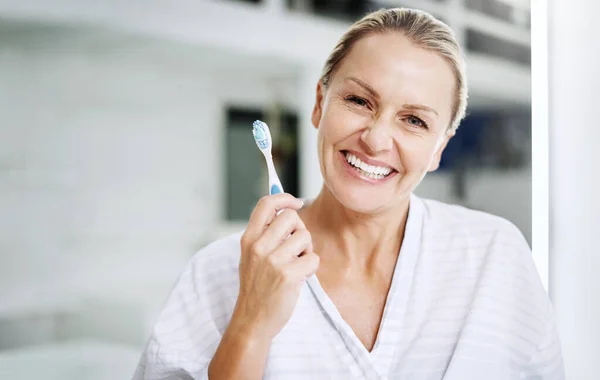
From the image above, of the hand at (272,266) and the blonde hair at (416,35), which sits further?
the blonde hair at (416,35)

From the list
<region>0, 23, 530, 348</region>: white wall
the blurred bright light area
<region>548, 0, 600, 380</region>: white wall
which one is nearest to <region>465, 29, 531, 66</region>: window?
the blurred bright light area

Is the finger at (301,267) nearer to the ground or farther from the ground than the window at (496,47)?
nearer to the ground

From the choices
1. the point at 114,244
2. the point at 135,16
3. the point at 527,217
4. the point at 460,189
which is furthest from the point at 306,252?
the point at 114,244

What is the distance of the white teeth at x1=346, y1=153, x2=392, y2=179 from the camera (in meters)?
0.76

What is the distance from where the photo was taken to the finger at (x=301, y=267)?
0.66m

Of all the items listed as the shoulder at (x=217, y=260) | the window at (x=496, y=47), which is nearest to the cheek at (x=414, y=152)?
the shoulder at (x=217, y=260)

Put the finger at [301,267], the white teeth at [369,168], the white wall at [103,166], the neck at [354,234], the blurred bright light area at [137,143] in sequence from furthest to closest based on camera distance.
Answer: the white wall at [103,166] → the blurred bright light area at [137,143] → the neck at [354,234] → the white teeth at [369,168] → the finger at [301,267]

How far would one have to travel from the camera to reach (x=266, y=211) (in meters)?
0.68

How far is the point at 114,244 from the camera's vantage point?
233 centimetres

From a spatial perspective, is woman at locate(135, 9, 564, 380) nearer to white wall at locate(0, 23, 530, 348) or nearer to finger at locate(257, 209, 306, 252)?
finger at locate(257, 209, 306, 252)

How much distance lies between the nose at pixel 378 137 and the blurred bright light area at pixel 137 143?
0.95 metres

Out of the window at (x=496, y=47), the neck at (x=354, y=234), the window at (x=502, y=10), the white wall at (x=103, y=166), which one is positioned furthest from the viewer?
the white wall at (x=103, y=166)

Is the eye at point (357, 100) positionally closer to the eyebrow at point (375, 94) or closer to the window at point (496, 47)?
the eyebrow at point (375, 94)

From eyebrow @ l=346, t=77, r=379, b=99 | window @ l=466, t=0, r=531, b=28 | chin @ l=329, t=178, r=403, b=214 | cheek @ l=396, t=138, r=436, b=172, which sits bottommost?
chin @ l=329, t=178, r=403, b=214
